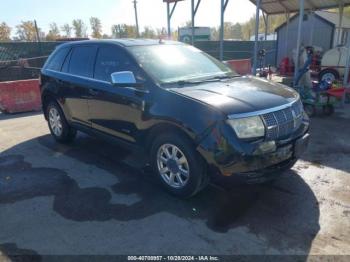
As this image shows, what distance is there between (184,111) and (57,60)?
337 centimetres

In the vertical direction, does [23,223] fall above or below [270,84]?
below

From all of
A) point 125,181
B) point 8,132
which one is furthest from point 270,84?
point 8,132

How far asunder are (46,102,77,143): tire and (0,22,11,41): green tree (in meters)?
52.1

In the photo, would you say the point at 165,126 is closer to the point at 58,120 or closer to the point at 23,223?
the point at 23,223

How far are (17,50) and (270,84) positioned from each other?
16.1 m

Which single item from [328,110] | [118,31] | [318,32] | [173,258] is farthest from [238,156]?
[118,31]

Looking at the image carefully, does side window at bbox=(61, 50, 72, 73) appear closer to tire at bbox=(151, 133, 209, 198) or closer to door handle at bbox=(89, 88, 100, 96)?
door handle at bbox=(89, 88, 100, 96)

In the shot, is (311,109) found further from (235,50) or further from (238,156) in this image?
(235,50)

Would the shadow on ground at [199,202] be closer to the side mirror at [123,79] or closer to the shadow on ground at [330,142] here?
the shadow on ground at [330,142]

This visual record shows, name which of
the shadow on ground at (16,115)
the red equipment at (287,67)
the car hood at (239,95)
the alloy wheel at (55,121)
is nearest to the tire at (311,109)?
the car hood at (239,95)

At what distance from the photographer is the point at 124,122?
432cm

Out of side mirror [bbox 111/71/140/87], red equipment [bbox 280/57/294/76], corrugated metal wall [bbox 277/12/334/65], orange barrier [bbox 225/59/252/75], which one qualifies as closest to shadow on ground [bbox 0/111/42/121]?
side mirror [bbox 111/71/140/87]

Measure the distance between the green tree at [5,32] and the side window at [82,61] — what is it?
52929 millimetres

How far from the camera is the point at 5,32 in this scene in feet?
172
